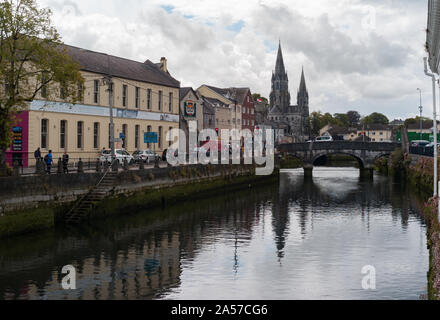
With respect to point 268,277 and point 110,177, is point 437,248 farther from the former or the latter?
point 110,177

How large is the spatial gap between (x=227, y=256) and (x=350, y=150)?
63.5 meters

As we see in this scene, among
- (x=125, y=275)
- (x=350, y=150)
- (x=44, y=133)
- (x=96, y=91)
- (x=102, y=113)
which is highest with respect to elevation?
(x=96, y=91)

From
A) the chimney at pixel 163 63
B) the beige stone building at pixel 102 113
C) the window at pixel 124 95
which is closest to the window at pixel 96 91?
the beige stone building at pixel 102 113

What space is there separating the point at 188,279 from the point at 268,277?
10.4 feet

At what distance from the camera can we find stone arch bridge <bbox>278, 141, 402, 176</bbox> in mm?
83312

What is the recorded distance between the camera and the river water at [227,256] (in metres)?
19.5

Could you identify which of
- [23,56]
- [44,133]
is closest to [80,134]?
[44,133]

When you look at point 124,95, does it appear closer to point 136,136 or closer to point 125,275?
point 136,136

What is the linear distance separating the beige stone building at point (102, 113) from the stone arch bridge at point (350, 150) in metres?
28.9

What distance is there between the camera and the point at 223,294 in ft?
61.8

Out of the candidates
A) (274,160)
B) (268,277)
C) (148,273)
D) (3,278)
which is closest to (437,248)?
(268,277)

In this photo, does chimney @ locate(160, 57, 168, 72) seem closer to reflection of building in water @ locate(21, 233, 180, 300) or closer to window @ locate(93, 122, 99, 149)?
window @ locate(93, 122, 99, 149)

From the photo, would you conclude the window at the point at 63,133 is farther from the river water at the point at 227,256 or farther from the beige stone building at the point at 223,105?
the beige stone building at the point at 223,105

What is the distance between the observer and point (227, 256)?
993 inches
